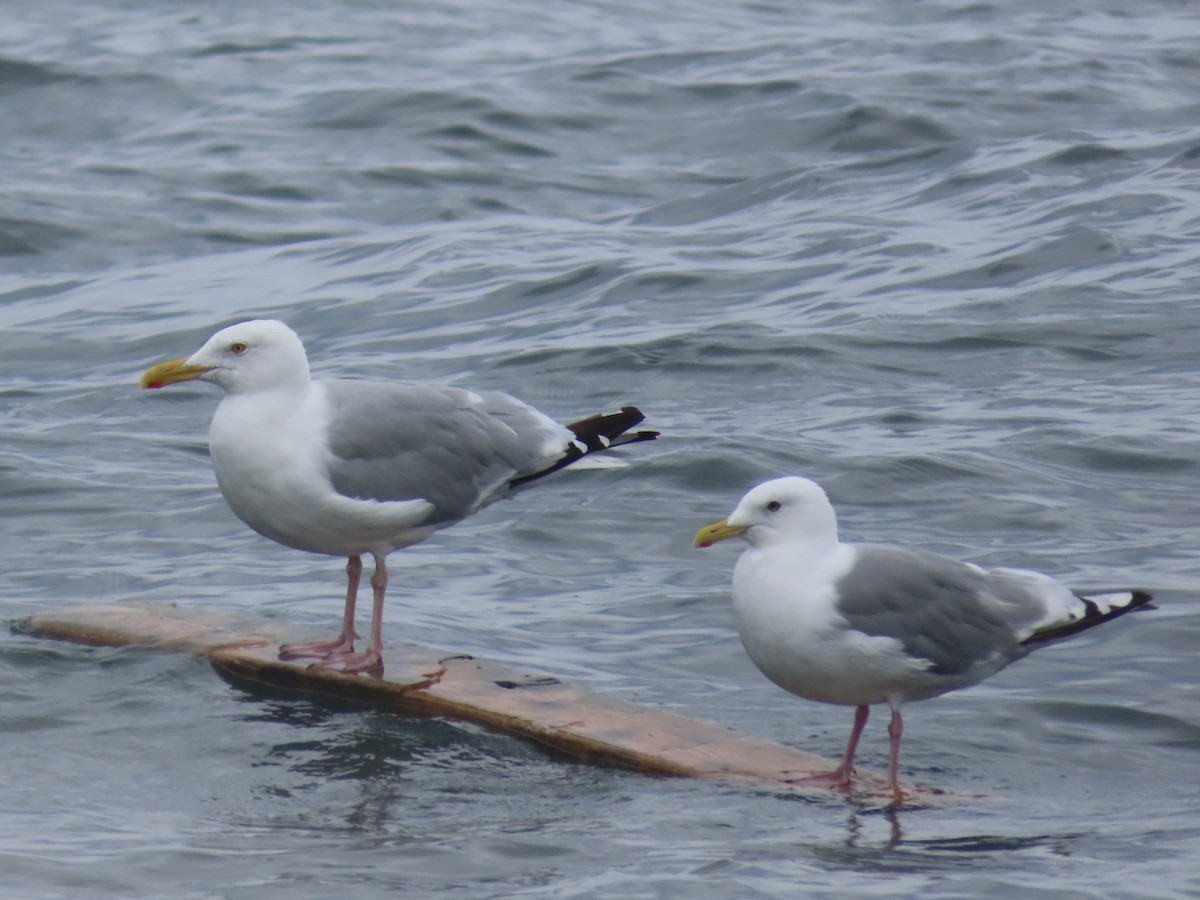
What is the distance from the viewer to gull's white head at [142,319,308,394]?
21.1 feet

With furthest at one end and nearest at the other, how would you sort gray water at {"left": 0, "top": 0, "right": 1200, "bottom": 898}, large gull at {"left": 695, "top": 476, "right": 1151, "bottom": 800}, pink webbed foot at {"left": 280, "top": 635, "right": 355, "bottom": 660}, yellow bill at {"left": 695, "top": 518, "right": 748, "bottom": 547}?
pink webbed foot at {"left": 280, "top": 635, "right": 355, "bottom": 660}, yellow bill at {"left": 695, "top": 518, "right": 748, "bottom": 547}, large gull at {"left": 695, "top": 476, "right": 1151, "bottom": 800}, gray water at {"left": 0, "top": 0, "right": 1200, "bottom": 898}

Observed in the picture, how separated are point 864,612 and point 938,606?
1.16 ft

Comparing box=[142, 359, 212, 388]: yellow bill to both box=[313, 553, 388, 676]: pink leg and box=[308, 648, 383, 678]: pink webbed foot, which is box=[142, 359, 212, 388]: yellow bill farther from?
box=[308, 648, 383, 678]: pink webbed foot

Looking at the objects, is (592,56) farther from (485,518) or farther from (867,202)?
(485,518)

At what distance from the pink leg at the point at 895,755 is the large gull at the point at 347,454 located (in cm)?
175

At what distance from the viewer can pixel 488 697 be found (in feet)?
21.0

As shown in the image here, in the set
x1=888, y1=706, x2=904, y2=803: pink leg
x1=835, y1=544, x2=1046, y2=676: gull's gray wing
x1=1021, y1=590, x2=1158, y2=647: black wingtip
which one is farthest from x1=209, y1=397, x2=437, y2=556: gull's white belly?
x1=1021, y1=590, x2=1158, y2=647: black wingtip

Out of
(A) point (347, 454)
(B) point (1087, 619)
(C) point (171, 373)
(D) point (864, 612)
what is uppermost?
(C) point (171, 373)

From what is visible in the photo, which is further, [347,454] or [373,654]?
[373,654]

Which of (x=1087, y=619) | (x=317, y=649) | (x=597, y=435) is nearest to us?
(x=1087, y=619)

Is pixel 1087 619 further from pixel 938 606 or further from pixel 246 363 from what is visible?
pixel 246 363

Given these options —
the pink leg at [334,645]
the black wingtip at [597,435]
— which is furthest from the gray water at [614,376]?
the black wingtip at [597,435]

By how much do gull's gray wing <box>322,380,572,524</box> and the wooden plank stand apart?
62 centimetres

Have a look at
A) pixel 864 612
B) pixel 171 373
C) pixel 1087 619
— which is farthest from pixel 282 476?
pixel 1087 619
